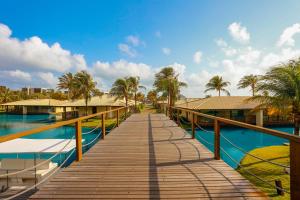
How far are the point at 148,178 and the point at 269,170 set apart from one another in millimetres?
9734

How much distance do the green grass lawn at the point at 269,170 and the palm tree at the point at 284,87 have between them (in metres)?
2.07

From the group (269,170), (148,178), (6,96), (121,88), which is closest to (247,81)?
(121,88)

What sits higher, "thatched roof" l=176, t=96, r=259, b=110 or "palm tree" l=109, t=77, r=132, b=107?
"palm tree" l=109, t=77, r=132, b=107

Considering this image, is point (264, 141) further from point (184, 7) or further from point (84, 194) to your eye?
point (84, 194)

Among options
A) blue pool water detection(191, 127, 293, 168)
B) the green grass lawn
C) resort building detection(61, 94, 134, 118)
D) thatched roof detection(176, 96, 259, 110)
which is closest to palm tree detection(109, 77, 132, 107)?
resort building detection(61, 94, 134, 118)

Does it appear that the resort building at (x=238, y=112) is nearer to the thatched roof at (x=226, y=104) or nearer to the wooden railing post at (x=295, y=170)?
the thatched roof at (x=226, y=104)

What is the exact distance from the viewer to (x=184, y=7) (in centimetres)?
1447

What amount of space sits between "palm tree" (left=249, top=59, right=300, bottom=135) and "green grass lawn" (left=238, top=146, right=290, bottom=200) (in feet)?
6.80

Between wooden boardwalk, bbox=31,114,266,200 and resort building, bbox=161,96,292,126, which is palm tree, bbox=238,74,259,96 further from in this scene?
wooden boardwalk, bbox=31,114,266,200

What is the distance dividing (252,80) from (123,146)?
4429 cm

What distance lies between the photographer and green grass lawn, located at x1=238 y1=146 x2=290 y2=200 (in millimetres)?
8438

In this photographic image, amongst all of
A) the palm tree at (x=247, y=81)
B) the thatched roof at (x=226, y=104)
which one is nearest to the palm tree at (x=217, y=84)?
the palm tree at (x=247, y=81)

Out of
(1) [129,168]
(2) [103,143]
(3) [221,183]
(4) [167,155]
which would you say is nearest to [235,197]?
(3) [221,183]

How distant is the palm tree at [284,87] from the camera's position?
1175 centimetres
